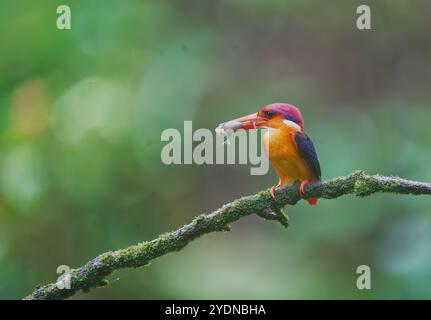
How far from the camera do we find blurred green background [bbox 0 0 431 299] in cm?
473

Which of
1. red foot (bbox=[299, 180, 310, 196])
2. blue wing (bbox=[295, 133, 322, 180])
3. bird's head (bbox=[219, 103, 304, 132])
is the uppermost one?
bird's head (bbox=[219, 103, 304, 132])

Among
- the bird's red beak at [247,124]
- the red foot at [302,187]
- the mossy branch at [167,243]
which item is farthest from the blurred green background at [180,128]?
the mossy branch at [167,243]

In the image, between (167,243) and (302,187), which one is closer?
(167,243)

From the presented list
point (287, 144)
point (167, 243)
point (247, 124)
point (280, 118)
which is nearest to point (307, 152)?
point (287, 144)

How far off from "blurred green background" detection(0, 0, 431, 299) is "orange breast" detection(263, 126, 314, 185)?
4.91 ft

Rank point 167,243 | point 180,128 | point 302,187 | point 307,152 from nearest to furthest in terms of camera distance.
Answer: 1. point 167,243
2. point 302,187
3. point 307,152
4. point 180,128

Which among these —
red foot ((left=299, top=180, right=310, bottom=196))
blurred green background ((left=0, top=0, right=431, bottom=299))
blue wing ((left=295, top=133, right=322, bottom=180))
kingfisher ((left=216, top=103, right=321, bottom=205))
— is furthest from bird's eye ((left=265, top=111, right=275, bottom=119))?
blurred green background ((left=0, top=0, right=431, bottom=299))

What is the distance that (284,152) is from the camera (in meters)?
3.20

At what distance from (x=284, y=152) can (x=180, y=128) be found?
189 centimetres

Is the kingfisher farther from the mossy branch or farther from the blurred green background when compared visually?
the blurred green background

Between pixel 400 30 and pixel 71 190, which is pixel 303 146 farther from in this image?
pixel 400 30

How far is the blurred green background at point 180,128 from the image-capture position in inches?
186

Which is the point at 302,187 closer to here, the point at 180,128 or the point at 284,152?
the point at 284,152

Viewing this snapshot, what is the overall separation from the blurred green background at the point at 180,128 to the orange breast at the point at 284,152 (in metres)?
1.50
